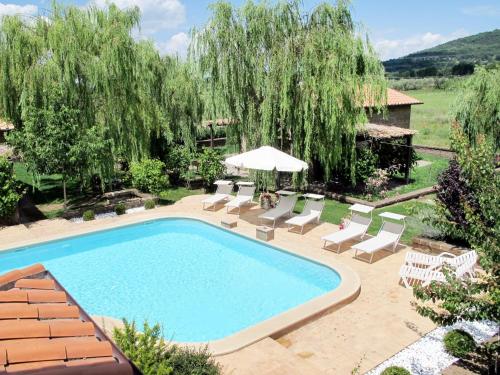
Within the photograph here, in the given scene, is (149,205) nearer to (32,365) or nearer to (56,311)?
(56,311)

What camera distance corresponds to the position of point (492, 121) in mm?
22547

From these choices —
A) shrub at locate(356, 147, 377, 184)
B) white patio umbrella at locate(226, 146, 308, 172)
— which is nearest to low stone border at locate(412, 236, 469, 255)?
white patio umbrella at locate(226, 146, 308, 172)

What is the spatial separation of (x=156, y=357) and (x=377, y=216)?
1127 cm

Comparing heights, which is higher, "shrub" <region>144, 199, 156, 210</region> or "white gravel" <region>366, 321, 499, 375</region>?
"shrub" <region>144, 199, 156, 210</region>

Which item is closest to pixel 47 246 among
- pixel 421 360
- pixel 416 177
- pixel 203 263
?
pixel 203 263

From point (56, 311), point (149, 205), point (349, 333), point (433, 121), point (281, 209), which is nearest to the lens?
point (56, 311)

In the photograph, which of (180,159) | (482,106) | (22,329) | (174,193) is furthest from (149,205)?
(482,106)

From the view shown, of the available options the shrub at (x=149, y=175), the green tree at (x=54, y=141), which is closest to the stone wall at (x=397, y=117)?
the shrub at (x=149, y=175)

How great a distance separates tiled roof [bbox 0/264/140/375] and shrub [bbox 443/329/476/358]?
19.0ft

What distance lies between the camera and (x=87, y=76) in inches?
667

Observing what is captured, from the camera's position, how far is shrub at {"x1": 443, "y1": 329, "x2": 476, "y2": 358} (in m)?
7.13

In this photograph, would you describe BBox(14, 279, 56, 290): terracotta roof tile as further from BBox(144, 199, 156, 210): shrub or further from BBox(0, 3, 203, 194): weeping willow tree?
BBox(144, 199, 156, 210): shrub

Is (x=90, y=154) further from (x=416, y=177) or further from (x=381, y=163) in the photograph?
(x=416, y=177)

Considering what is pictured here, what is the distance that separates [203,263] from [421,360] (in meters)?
6.87
